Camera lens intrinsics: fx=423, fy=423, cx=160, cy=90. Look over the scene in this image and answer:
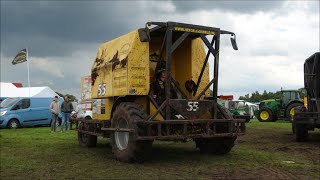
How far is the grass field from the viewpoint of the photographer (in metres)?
7.59

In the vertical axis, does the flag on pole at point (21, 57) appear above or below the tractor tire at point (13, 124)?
above

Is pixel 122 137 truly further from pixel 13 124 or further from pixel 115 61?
pixel 13 124

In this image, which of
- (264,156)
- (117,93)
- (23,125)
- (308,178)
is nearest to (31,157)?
(117,93)

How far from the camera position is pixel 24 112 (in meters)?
24.1

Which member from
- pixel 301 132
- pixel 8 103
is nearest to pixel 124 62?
pixel 301 132

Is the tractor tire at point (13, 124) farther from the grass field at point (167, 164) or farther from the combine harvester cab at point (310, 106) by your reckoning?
the combine harvester cab at point (310, 106)

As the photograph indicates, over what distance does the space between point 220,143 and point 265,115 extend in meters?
22.1

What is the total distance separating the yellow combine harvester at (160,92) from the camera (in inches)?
342

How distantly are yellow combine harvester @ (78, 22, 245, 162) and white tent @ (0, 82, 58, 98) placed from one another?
1980 centimetres

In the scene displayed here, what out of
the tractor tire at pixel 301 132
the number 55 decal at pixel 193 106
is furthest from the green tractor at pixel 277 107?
the number 55 decal at pixel 193 106

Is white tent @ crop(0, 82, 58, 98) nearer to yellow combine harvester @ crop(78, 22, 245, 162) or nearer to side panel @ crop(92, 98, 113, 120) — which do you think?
side panel @ crop(92, 98, 113, 120)

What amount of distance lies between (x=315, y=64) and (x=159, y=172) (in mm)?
8602

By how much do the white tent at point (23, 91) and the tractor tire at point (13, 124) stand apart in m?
5.55

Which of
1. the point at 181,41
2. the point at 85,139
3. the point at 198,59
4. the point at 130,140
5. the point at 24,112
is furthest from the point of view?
the point at 24,112
